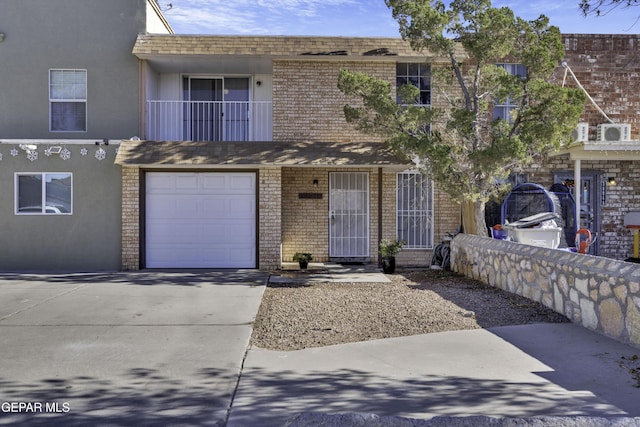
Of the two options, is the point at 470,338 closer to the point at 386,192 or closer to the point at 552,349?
the point at 552,349

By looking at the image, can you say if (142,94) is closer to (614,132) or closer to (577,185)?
(577,185)

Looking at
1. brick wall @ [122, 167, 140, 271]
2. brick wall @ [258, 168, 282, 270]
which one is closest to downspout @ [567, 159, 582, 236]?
brick wall @ [258, 168, 282, 270]

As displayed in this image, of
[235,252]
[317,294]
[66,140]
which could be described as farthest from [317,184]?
[66,140]

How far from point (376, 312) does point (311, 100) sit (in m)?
7.61

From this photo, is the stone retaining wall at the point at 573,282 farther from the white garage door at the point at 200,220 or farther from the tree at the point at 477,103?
the white garage door at the point at 200,220

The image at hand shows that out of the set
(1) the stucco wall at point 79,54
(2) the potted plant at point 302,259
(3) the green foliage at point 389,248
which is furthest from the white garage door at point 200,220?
(3) the green foliage at point 389,248

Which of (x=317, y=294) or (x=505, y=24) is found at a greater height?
(x=505, y=24)

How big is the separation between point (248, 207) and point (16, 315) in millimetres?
6630

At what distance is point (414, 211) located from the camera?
50.2 ft

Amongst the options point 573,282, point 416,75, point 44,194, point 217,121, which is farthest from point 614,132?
point 44,194

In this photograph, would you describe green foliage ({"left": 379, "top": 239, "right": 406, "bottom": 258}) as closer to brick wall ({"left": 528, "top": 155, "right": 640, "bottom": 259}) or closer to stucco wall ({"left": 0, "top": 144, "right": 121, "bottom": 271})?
brick wall ({"left": 528, "top": 155, "right": 640, "bottom": 259})

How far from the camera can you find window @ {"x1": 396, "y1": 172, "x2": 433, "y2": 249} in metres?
15.3

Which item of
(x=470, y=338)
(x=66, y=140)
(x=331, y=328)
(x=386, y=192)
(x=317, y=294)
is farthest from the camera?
(x=386, y=192)

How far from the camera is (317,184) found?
15102mm
